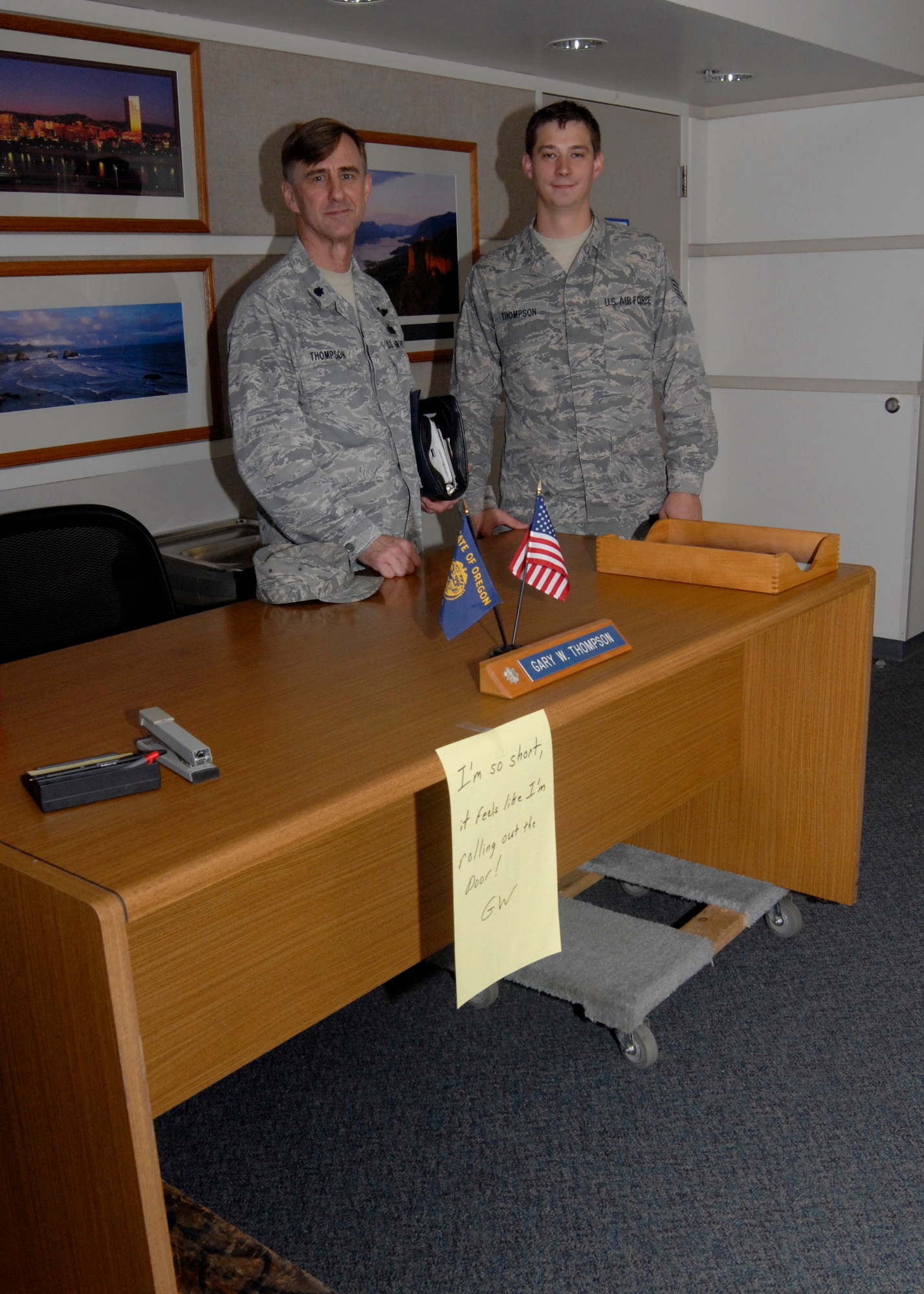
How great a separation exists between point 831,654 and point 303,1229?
4.99 ft

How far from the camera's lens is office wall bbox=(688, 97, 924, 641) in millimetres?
4492

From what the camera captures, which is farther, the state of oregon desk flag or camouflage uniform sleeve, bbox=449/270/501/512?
camouflage uniform sleeve, bbox=449/270/501/512

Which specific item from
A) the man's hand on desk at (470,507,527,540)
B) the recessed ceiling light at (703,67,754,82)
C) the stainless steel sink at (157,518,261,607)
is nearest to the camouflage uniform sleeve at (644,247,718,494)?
the man's hand on desk at (470,507,527,540)

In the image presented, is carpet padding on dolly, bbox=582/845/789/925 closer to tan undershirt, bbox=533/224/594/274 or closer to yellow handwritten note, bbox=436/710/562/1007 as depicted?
yellow handwritten note, bbox=436/710/562/1007

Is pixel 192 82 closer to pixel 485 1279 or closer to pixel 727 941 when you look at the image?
pixel 727 941

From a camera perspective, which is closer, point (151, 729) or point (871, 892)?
point (151, 729)

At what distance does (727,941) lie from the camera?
243 cm

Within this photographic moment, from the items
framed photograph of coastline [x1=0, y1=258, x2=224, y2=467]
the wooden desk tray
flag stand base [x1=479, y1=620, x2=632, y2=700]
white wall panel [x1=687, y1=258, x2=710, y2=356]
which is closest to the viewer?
flag stand base [x1=479, y1=620, x2=632, y2=700]

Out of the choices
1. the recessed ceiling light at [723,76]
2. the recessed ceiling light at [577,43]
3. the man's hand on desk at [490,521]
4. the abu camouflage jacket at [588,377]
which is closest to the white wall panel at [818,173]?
the recessed ceiling light at [723,76]

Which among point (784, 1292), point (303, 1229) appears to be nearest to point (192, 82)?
point (303, 1229)

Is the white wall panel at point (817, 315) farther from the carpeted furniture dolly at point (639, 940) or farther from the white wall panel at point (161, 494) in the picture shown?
the carpeted furniture dolly at point (639, 940)

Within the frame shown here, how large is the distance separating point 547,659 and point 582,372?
5.48 feet

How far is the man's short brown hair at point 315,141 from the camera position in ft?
8.21

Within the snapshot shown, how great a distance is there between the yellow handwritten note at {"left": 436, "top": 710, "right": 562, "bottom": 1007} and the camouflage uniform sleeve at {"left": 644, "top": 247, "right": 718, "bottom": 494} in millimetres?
1831
